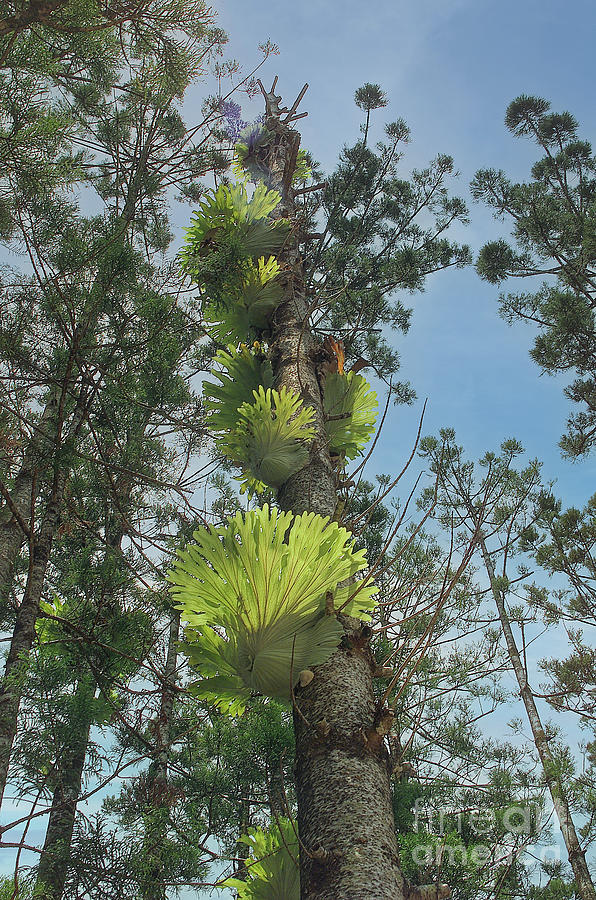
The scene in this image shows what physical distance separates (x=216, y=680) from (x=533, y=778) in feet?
22.7

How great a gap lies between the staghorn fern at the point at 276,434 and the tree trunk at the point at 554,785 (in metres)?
6.07

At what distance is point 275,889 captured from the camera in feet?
5.08

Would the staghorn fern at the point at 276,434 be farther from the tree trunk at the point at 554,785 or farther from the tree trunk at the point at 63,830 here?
the tree trunk at the point at 554,785

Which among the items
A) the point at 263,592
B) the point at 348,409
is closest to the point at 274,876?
the point at 263,592

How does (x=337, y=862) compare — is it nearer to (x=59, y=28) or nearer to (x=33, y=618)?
(x=33, y=618)

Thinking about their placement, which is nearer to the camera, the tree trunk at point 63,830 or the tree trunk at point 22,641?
the tree trunk at point 22,641

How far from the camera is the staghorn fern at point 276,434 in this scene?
6.68 ft

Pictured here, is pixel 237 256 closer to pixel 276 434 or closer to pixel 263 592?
pixel 276 434

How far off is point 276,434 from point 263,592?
0.78 metres

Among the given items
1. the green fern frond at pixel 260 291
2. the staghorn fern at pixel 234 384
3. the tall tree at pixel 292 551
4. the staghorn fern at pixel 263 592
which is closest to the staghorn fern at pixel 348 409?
the tall tree at pixel 292 551

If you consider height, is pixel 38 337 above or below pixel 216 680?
above

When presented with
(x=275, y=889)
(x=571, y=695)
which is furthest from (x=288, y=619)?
(x=571, y=695)

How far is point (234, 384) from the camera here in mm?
2500

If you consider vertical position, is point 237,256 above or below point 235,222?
below
